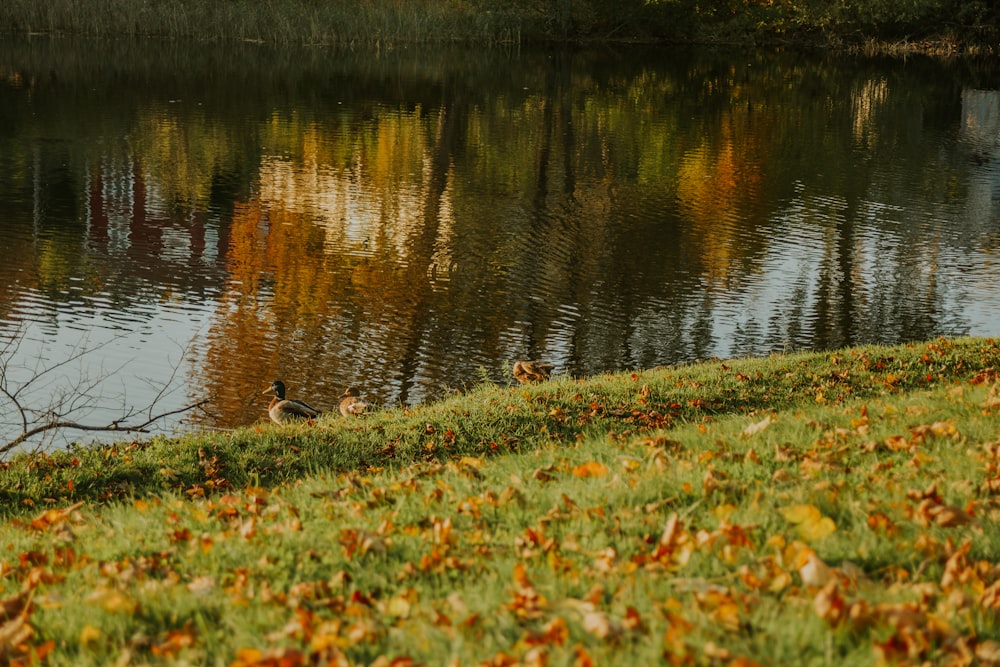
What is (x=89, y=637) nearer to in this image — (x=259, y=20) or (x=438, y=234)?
(x=438, y=234)

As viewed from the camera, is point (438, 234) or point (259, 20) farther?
point (259, 20)

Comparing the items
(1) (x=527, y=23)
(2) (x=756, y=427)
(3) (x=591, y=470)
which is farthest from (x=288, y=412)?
(1) (x=527, y=23)

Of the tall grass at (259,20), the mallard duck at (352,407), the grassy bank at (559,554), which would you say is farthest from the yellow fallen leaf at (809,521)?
the tall grass at (259,20)

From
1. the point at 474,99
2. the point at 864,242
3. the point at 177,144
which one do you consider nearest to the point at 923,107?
the point at 474,99

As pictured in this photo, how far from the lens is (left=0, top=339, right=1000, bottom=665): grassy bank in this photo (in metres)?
4.11

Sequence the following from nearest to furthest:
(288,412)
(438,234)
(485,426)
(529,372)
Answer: (485,426) → (288,412) → (529,372) → (438,234)

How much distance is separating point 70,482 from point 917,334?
12432 millimetres

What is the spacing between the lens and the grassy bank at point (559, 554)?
4109mm

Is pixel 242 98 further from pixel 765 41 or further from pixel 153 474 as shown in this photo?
pixel 765 41

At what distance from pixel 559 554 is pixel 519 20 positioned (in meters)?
62.7

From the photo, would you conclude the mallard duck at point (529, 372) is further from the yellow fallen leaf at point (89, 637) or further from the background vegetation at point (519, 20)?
the background vegetation at point (519, 20)

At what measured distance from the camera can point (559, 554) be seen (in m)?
5.15

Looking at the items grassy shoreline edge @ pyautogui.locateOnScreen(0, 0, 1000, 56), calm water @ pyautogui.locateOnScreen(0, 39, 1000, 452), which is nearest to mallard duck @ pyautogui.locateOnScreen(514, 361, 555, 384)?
calm water @ pyautogui.locateOnScreen(0, 39, 1000, 452)

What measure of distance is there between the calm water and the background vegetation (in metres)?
11.4
